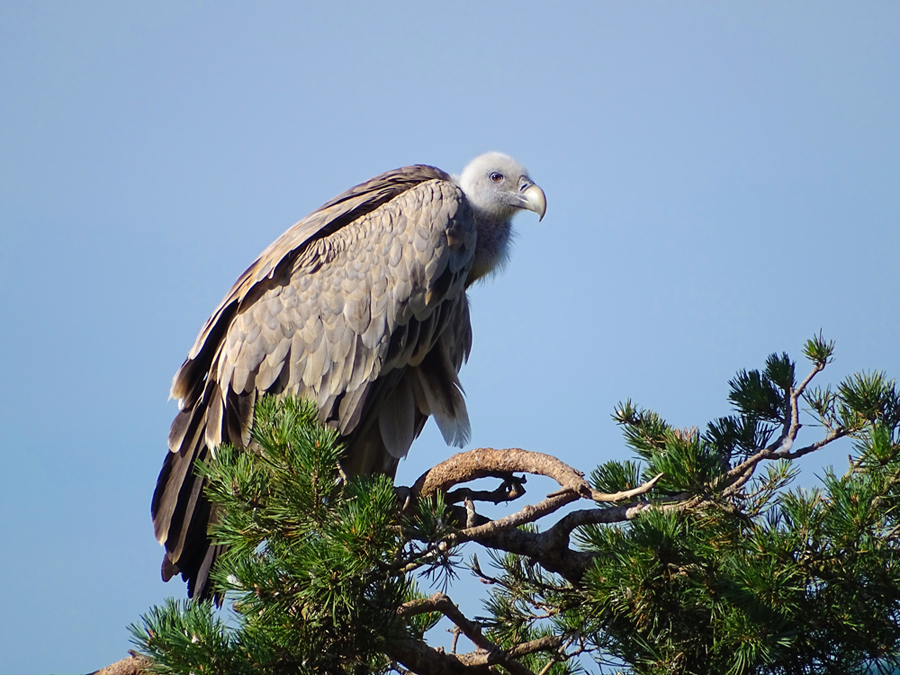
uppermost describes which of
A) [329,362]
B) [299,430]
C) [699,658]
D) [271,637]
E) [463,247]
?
[463,247]

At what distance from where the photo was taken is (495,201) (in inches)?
258

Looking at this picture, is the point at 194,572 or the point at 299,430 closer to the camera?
the point at 299,430

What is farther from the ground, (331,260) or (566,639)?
(331,260)

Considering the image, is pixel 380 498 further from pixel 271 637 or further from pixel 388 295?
pixel 388 295

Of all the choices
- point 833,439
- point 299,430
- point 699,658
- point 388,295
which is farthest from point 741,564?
point 388,295

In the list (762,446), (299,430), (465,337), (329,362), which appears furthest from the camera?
(465,337)

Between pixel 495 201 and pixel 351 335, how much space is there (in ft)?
5.93

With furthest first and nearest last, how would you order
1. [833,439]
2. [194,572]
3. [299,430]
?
[194,572] → [833,439] → [299,430]

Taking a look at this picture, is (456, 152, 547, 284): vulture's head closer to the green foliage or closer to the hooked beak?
the hooked beak

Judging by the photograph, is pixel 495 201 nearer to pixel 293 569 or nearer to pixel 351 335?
pixel 351 335

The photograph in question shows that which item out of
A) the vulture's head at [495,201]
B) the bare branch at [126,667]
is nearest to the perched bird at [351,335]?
the vulture's head at [495,201]

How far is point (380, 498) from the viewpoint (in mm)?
2902

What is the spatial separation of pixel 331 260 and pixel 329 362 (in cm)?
72

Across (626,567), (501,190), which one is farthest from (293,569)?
(501,190)
